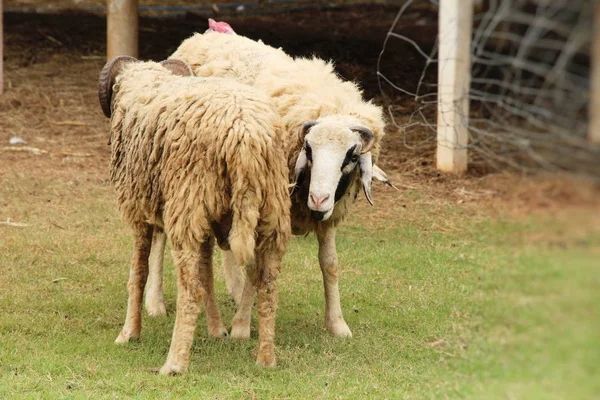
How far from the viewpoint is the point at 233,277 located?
753 cm

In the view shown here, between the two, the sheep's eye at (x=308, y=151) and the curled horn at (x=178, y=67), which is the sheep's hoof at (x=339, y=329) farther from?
the curled horn at (x=178, y=67)

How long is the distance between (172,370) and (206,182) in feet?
3.73

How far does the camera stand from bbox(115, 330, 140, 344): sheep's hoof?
626 cm

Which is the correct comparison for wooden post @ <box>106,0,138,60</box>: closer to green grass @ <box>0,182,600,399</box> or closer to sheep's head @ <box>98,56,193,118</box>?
green grass @ <box>0,182,600,399</box>

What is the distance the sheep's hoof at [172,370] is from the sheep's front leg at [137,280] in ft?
2.61

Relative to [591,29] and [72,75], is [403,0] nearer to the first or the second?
[72,75]

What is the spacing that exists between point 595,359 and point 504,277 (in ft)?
2.23

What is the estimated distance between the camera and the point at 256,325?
699cm

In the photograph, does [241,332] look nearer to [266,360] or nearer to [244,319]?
[244,319]

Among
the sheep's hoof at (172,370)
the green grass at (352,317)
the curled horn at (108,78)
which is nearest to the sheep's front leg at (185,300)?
the sheep's hoof at (172,370)

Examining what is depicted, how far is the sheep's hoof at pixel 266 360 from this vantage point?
579cm

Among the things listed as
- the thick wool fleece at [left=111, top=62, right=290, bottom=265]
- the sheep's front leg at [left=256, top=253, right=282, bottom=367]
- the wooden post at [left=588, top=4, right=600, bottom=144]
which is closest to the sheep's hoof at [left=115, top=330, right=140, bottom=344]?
the thick wool fleece at [left=111, top=62, right=290, bottom=265]

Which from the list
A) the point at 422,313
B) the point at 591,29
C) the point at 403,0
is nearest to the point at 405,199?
the point at 422,313

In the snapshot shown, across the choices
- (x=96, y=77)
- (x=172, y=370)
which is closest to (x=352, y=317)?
(x=172, y=370)
